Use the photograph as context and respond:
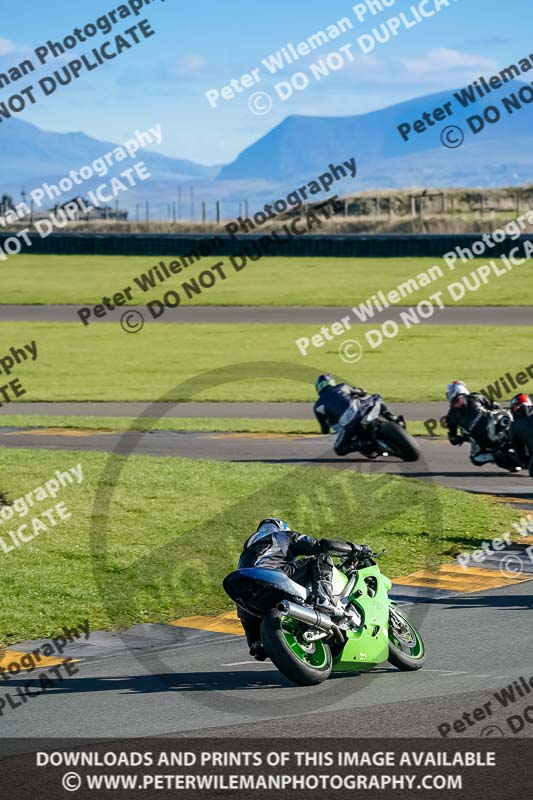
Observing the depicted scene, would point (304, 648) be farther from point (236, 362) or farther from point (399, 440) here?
point (236, 362)

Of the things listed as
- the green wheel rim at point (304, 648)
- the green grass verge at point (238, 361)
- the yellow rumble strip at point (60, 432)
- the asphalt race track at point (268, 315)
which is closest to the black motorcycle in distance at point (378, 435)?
the yellow rumble strip at point (60, 432)

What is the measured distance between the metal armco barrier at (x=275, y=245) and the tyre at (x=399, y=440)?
123 feet

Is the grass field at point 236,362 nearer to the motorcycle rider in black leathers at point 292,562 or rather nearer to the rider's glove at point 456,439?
the rider's glove at point 456,439

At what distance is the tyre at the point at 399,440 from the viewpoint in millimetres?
21672

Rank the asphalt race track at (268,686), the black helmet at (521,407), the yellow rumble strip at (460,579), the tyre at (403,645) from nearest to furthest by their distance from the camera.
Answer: the asphalt race track at (268,686)
the tyre at (403,645)
the yellow rumble strip at (460,579)
the black helmet at (521,407)

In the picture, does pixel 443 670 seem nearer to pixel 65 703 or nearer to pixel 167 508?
pixel 65 703

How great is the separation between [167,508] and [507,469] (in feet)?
19.8

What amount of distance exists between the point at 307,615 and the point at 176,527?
6.99 metres

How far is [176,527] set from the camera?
1599cm

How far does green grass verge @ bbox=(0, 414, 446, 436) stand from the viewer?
2747cm

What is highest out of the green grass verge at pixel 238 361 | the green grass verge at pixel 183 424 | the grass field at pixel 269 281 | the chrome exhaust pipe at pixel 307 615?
the grass field at pixel 269 281
